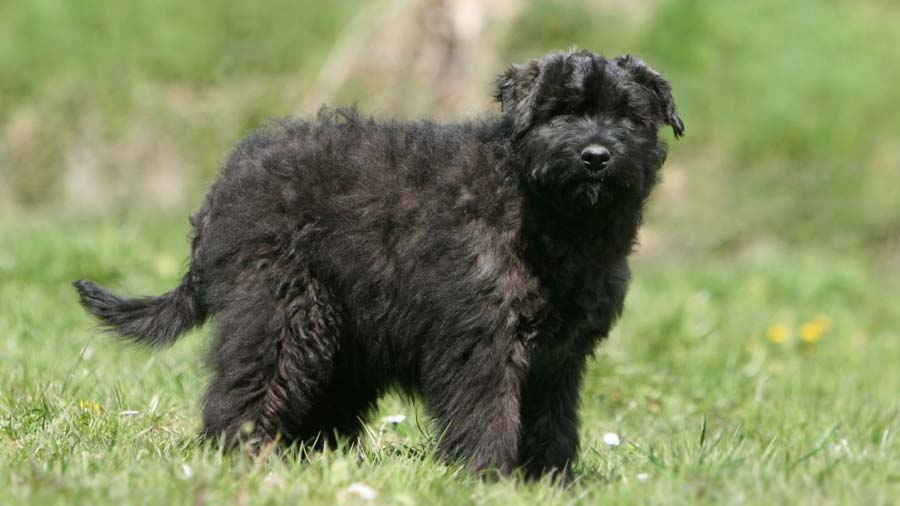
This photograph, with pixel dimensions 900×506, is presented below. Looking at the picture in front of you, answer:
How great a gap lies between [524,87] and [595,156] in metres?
0.51

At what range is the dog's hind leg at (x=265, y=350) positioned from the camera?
459cm

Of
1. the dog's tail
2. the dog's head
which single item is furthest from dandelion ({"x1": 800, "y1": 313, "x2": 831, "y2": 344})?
the dog's tail

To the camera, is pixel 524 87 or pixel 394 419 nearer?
pixel 524 87

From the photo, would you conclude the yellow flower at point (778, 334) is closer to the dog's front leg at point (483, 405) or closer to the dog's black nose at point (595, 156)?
the dog's front leg at point (483, 405)

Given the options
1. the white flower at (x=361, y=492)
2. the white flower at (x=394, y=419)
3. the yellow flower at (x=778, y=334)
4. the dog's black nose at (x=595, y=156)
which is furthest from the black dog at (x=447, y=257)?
the yellow flower at (x=778, y=334)

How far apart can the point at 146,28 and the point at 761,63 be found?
6.97 meters

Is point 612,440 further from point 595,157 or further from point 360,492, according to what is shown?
point 360,492

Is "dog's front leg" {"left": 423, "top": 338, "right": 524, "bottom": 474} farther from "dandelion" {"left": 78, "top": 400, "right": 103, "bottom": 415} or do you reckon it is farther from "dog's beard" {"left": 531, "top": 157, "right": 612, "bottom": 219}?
"dandelion" {"left": 78, "top": 400, "right": 103, "bottom": 415}

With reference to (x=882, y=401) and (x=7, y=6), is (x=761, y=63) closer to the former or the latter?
(x=882, y=401)

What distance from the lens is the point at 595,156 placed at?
419 cm

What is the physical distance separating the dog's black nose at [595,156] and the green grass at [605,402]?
1.04 m

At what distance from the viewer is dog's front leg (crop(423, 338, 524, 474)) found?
169 inches

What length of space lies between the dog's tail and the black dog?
86mm

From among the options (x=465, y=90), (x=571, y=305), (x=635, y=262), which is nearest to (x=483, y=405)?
(x=571, y=305)
